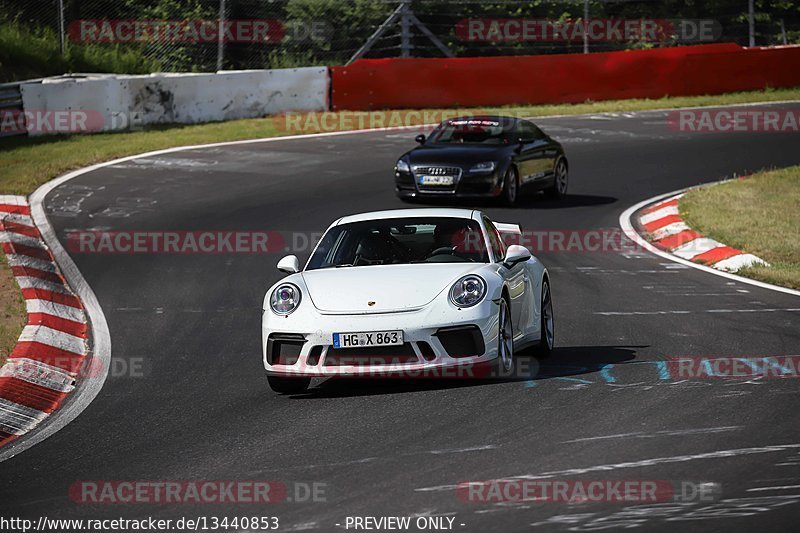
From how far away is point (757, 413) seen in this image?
726cm

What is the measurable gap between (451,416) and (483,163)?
446 inches

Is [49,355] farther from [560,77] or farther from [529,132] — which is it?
[560,77]

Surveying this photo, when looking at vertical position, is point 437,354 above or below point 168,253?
above

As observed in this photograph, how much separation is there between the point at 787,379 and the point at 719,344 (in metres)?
1.57

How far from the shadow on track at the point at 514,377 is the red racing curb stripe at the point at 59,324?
2917 mm

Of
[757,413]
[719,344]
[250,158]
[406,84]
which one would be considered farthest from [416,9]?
[757,413]

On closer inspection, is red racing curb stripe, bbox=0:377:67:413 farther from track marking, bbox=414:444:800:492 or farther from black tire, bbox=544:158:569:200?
black tire, bbox=544:158:569:200

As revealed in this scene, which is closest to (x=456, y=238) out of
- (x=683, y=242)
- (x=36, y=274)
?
(x=36, y=274)

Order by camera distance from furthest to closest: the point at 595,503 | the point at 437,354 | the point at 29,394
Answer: the point at 29,394, the point at 437,354, the point at 595,503

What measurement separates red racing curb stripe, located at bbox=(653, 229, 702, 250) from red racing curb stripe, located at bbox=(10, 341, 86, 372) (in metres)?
8.37

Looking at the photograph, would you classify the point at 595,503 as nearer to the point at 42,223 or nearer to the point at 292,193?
the point at 42,223

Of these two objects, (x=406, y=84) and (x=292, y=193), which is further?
(x=406, y=84)

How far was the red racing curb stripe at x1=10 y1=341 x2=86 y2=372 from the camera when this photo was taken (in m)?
9.66

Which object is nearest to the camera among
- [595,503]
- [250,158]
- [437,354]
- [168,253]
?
[595,503]
